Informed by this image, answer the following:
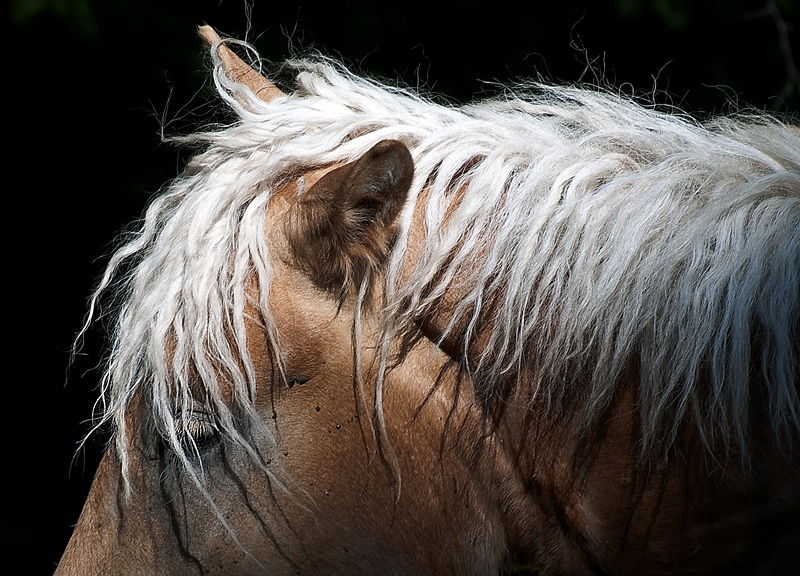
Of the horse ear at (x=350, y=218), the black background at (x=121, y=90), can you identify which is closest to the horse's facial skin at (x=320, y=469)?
the horse ear at (x=350, y=218)

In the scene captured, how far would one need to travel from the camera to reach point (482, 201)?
38.3 inches

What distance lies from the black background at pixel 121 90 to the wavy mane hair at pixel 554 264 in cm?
140

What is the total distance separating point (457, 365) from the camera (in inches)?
38.4

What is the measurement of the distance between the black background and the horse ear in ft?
4.95

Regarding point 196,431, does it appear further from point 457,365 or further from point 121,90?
point 121,90

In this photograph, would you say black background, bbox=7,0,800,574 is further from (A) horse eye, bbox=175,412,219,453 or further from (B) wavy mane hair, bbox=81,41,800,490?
(A) horse eye, bbox=175,412,219,453

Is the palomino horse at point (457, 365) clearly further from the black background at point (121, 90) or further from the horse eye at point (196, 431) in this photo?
the black background at point (121, 90)

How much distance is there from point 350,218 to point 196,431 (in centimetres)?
34

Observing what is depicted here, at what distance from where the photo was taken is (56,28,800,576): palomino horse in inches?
35.1

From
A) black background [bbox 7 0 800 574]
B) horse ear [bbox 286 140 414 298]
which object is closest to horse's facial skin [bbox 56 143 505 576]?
horse ear [bbox 286 140 414 298]

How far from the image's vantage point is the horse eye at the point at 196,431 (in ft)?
3.15

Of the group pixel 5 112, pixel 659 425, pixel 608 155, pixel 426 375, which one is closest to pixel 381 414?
pixel 426 375

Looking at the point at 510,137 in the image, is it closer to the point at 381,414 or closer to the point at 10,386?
the point at 381,414

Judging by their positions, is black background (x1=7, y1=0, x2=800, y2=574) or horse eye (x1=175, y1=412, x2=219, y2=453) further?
black background (x1=7, y1=0, x2=800, y2=574)
